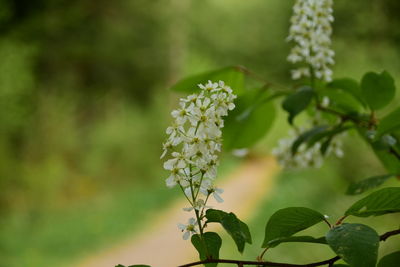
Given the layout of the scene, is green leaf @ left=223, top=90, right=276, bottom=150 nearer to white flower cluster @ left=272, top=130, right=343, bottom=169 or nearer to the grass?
white flower cluster @ left=272, top=130, right=343, bottom=169

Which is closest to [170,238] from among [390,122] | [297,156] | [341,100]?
[297,156]

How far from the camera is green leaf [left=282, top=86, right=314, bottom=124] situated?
74 centimetres

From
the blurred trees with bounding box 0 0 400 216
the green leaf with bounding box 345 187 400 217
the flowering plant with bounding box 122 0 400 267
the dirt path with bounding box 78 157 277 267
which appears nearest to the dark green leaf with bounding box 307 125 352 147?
the flowering plant with bounding box 122 0 400 267

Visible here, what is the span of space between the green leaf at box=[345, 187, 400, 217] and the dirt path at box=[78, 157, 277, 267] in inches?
114

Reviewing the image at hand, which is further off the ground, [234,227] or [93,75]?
[93,75]

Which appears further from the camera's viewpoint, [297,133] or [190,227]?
[297,133]

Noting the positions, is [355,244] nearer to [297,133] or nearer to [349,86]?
[349,86]

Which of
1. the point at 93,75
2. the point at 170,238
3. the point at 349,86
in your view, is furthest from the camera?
the point at 93,75

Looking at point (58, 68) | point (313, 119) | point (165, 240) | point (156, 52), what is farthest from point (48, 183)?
point (313, 119)

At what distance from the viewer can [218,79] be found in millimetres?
816

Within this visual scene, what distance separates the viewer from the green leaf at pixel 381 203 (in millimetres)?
425

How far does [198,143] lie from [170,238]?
450 centimetres

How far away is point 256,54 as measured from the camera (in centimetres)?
1040

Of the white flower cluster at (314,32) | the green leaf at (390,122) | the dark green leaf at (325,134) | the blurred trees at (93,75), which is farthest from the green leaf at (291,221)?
the blurred trees at (93,75)
